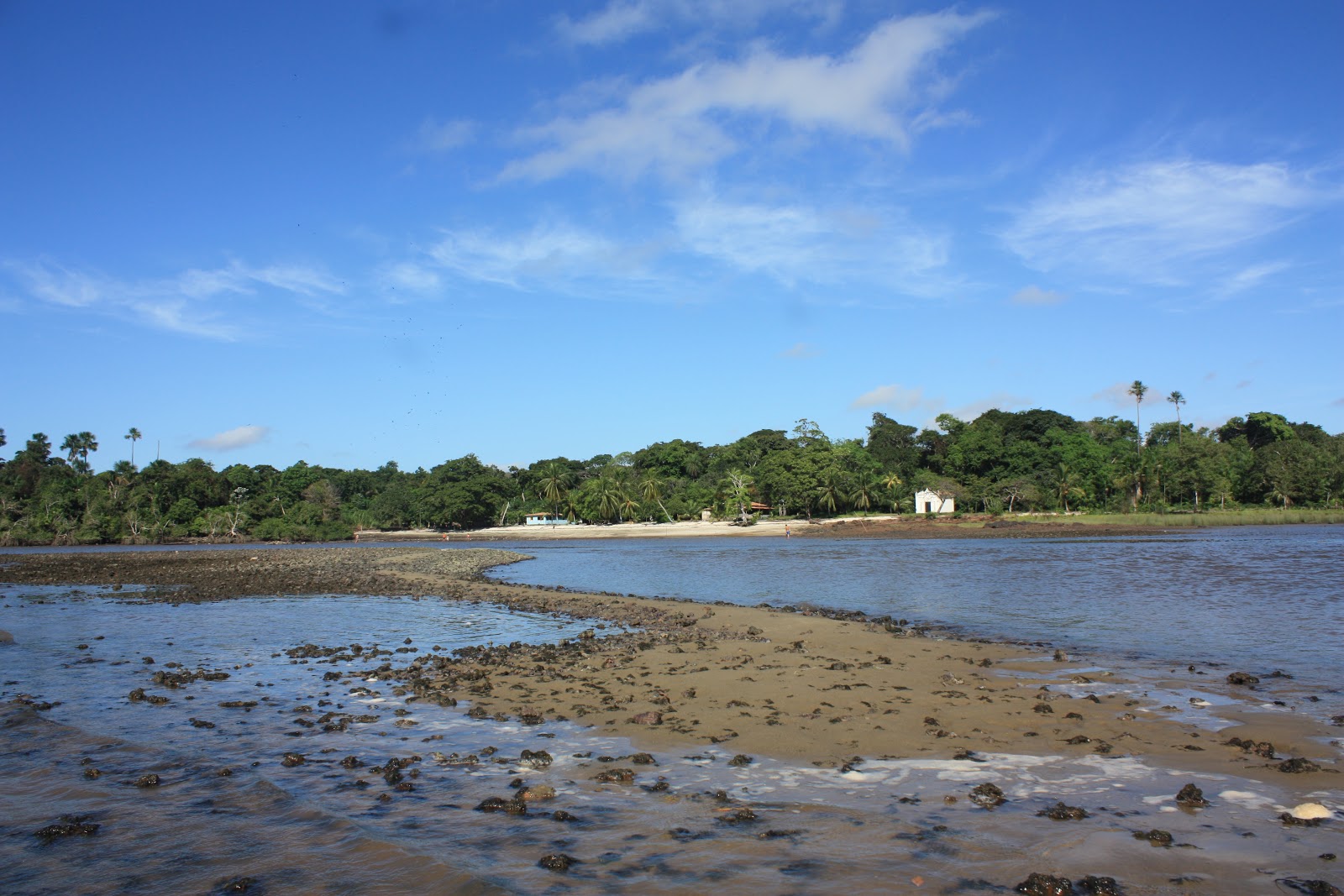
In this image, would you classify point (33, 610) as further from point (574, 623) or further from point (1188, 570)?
point (1188, 570)

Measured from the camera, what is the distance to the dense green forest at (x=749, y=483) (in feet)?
327

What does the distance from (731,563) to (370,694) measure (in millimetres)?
36005

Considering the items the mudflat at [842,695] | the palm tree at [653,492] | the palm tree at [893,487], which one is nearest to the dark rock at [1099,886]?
the mudflat at [842,695]

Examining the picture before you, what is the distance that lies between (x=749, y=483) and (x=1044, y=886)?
10444cm

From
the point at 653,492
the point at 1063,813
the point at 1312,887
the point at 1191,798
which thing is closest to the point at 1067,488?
the point at 653,492

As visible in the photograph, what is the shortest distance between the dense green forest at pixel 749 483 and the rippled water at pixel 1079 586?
40147mm

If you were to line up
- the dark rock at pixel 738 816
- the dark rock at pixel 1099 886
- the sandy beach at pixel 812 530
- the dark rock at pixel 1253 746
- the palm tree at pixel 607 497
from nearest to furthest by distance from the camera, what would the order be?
the dark rock at pixel 1099 886 → the dark rock at pixel 738 816 → the dark rock at pixel 1253 746 → the sandy beach at pixel 812 530 → the palm tree at pixel 607 497

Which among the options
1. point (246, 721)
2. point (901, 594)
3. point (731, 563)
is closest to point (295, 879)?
point (246, 721)

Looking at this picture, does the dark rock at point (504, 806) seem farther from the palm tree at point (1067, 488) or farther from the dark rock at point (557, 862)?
the palm tree at point (1067, 488)

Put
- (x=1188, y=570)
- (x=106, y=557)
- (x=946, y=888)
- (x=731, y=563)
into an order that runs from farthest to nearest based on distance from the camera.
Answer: (x=106, y=557) → (x=731, y=563) → (x=1188, y=570) → (x=946, y=888)

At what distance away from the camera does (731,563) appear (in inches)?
1870

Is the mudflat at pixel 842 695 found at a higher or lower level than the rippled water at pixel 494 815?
lower

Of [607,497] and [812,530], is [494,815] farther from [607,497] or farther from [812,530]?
[607,497]

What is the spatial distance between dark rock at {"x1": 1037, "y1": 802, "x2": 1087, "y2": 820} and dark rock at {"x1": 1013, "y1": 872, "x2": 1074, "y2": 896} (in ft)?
4.43
